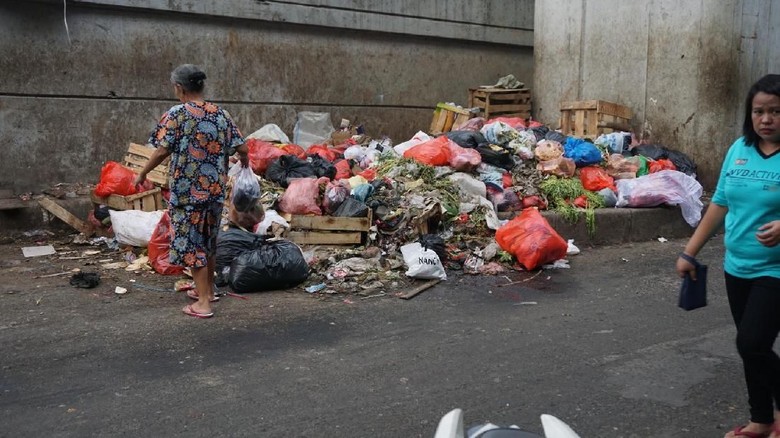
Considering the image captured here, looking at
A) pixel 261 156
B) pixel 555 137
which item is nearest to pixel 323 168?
pixel 261 156

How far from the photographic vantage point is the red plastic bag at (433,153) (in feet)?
25.7

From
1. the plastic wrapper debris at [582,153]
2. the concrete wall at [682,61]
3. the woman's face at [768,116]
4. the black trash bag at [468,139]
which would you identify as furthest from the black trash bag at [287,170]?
the concrete wall at [682,61]

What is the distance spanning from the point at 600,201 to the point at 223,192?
4.75 metres

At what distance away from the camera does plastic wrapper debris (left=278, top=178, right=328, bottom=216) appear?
21.8ft

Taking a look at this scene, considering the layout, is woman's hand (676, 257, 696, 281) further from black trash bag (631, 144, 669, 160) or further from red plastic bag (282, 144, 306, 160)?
black trash bag (631, 144, 669, 160)

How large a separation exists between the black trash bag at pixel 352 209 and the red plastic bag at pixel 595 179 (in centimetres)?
311

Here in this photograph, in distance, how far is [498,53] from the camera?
12.7 meters

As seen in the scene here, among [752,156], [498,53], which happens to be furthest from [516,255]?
[498,53]

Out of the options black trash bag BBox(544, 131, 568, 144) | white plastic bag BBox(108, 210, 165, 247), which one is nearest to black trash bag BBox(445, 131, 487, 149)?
black trash bag BBox(544, 131, 568, 144)

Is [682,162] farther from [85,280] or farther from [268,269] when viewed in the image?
[85,280]

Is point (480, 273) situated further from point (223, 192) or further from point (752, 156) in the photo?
point (752, 156)

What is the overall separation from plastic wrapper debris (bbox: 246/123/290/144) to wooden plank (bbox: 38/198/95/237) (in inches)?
101

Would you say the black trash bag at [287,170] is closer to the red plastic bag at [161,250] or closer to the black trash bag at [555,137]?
the red plastic bag at [161,250]

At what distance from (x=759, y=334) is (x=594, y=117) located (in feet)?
25.3
